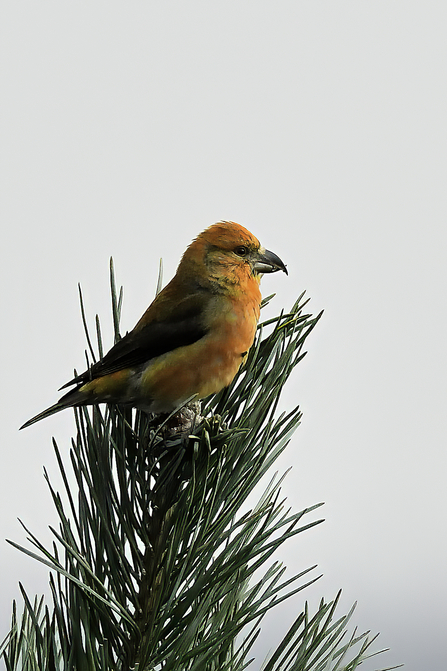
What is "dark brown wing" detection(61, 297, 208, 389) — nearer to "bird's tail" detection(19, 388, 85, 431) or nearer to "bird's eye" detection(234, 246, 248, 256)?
"bird's tail" detection(19, 388, 85, 431)

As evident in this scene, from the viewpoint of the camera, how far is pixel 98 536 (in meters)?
0.84

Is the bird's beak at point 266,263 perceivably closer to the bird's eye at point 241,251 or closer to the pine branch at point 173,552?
the bird's eye at point 241,251

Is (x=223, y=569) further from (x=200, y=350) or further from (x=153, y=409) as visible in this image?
(x=200, y=350)

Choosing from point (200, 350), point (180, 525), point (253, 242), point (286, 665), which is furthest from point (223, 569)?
point (253, 242)

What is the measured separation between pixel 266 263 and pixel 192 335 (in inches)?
9.8

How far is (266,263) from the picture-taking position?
4.39ft

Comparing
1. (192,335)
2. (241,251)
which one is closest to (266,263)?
(241,251)

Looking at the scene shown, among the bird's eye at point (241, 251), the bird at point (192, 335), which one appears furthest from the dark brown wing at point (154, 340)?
the bird's eye at point (241, 251)

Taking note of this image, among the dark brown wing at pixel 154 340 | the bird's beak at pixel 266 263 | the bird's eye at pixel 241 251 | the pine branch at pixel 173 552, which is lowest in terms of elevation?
the pine branch at pixel 173 552

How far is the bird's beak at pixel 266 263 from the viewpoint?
4.35 ft

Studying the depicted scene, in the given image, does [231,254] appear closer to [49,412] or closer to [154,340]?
[154,340]

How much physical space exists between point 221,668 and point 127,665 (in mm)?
123

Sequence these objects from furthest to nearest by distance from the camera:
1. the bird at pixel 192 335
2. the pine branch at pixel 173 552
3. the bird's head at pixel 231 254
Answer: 1. the bird's head at pixel 231 254
2. the bird at pixel 192 335
3. the pine branch at pixel 173 552

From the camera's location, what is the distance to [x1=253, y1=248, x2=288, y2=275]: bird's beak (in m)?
1.33
